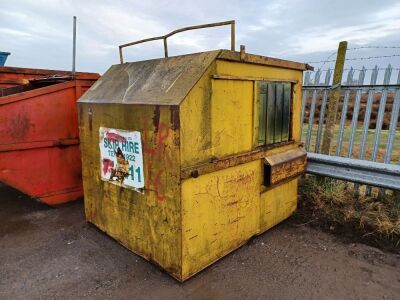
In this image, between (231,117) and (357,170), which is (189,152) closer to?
(231,117)

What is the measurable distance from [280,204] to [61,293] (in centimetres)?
226

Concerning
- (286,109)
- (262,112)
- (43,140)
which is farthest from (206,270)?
(43,140)

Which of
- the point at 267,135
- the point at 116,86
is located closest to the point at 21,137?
the point at 116,86

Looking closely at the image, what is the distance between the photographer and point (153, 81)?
254 centimetres

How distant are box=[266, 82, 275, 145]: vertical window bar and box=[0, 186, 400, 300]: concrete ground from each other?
1059mm

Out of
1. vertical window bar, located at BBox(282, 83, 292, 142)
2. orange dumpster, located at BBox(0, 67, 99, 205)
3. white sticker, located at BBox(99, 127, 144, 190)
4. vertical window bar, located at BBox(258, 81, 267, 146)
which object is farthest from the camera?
orange dumpster, located at BBox(0, 67, 99, 205)

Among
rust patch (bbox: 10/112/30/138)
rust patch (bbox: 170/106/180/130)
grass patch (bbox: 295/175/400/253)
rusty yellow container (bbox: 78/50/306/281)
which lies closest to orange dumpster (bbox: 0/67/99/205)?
rust patch (bbox: 10/112/30/138)

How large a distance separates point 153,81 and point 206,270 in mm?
1672

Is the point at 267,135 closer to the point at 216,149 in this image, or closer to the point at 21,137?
the point at 216,149

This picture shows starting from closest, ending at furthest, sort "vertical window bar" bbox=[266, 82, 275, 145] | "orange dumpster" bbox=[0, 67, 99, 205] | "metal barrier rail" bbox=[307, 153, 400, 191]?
1. "vertical window bar" bbox=[266, 82, 275, 145]
2. "metal barrier rail" bbox=[307, 153, 400, 191]
3. "orange dumpster" bbox=[0, 67, 99, 205]

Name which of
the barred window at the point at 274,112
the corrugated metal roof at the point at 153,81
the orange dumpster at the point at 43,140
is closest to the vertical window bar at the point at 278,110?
the barred window at the point at 274,112

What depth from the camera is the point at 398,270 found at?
2.60m

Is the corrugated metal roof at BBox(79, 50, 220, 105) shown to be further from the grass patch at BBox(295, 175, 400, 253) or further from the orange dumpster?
the grass patch at BBox(295, 175, 400, 253)

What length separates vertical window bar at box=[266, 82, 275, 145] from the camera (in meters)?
2.87
